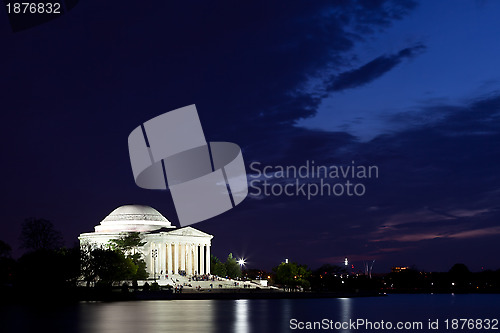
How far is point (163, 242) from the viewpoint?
185 meters

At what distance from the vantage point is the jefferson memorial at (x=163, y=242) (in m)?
185

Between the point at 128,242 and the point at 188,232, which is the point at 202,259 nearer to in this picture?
the point at 188,232

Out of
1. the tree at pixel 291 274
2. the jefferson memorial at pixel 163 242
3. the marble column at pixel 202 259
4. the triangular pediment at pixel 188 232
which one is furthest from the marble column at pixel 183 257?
the tree at pixel 291 274

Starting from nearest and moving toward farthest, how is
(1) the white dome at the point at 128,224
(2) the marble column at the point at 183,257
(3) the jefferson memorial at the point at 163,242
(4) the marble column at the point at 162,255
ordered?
(4) the marble column at the point at 162,255 → (3) the jefferson memorial at the point at 163,242 → (2) the marble column at the point at 183,257 → (1) the white dome at the point at 128,224

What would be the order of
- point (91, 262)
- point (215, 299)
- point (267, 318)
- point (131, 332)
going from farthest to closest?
point (91, 262) → point (215, 299) → point (267, 318) → point (131, 332)

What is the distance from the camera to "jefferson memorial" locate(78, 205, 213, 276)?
185000 millimetres

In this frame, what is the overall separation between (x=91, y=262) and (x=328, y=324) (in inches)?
3017

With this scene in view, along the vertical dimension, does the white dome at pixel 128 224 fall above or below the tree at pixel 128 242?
above

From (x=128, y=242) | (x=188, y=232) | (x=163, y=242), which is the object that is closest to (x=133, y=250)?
(x=163, y=242)

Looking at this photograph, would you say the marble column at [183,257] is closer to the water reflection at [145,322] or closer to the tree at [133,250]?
the tree at [133,250]

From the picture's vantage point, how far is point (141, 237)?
186 metres

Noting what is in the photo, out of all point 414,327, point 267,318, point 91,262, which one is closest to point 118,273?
point 91,262

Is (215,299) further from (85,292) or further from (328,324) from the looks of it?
(328,324)

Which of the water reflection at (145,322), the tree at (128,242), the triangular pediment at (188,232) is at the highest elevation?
the triangular pediment at (188,232)
